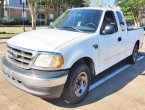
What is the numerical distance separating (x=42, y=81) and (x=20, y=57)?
0.72 meters

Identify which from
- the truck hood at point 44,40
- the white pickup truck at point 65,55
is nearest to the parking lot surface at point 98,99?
the white pickup truck at point 65,55

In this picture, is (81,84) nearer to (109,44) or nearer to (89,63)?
(89,63)

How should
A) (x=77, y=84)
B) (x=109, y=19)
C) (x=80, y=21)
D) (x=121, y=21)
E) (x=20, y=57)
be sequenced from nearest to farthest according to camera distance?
(x=20, y=57) → (x=77, y=84) → (x=80, y=21) → (x=109, y=19) → (x=121, y=21)

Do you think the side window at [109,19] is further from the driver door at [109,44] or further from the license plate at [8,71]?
the license plate at [8,71]

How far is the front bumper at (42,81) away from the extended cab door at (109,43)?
1.47 meters

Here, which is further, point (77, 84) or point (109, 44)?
point (109, 44)

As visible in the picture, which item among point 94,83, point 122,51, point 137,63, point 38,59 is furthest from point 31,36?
point 137,63

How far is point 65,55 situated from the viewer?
441cm

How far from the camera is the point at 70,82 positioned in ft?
15.0

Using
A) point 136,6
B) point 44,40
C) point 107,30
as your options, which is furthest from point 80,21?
point 136,6

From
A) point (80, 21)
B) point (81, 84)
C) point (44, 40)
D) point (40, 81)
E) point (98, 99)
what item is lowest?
point (98, 99)

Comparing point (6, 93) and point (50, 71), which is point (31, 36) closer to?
point (50, 71)

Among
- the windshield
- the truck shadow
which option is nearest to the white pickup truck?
the windshield

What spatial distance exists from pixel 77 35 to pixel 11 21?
42875mm
